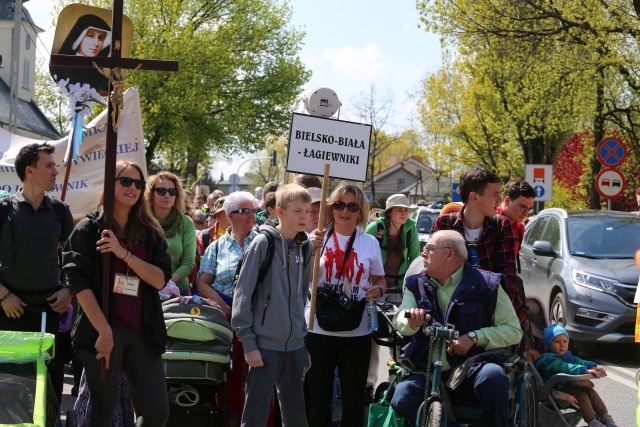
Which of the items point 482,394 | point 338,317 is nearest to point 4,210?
point 338,317

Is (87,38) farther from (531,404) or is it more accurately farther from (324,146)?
(531,404)

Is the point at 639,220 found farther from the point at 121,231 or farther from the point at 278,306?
the point at 121,231

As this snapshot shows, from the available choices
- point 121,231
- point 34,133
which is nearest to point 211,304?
point 121,231

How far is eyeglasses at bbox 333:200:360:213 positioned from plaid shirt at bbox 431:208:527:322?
675 mm

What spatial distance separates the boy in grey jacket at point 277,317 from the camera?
5852mm

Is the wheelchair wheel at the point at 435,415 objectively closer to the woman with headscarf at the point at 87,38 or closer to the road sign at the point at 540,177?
the woman with headscarf at the point at 87,38

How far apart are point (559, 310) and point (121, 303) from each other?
807 centimetres

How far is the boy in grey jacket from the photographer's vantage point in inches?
230

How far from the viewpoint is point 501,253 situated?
270 inches

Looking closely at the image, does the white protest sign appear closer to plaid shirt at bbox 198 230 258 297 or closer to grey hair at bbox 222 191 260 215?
grey hair at bbox 222 191 260 215

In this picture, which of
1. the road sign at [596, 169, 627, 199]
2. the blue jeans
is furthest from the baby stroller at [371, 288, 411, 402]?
the road sign at [596, 169, 627, 199]

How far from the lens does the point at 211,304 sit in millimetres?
6969

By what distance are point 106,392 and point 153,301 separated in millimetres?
556

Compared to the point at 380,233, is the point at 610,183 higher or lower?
higher
